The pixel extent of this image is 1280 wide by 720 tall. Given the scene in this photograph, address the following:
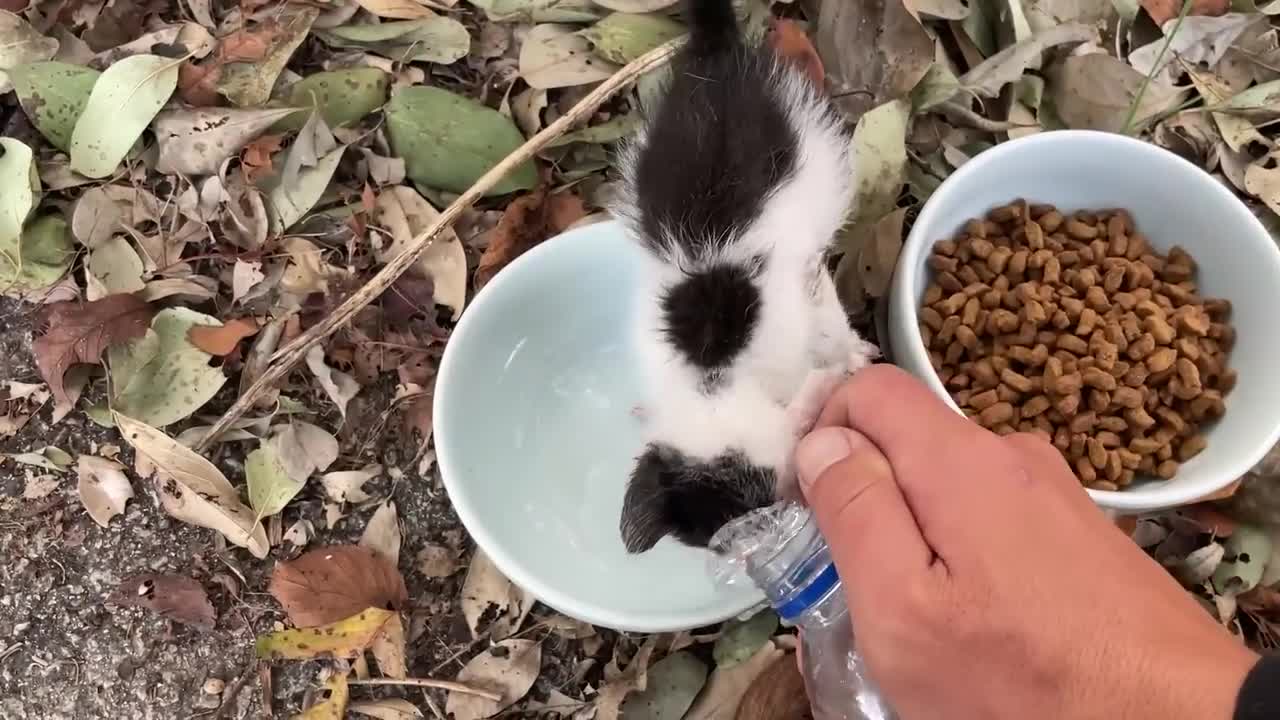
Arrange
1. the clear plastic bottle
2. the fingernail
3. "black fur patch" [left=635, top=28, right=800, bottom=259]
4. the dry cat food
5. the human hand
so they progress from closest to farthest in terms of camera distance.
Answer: the human hand < the fingernail < the clear plastic bottle < "black fur patch" [left=635, top=28, right=800, bottom=259] < the dry cat food

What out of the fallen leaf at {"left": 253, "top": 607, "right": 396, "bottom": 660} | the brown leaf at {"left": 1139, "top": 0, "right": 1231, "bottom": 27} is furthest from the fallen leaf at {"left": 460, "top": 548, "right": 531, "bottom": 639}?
the brown leaf at {"left": 1139, "top": 0, "right": 1231, "bottom": 27}

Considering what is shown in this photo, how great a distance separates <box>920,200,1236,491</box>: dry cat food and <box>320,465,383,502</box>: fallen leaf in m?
0.79

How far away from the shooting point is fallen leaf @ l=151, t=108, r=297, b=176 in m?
1.46

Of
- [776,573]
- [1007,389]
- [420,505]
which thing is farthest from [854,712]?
[420,505]

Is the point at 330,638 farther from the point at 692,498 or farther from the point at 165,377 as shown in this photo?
the point at 692,498

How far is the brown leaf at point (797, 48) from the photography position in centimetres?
141

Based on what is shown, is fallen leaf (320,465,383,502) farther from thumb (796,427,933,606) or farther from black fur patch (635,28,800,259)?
thumb (796,427,933,606)

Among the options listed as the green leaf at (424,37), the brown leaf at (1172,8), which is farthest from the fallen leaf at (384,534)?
the brown leaf at (1172,8)

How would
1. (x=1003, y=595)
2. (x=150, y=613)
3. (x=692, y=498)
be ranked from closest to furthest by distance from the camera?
(x=1003, y=595) → (x=692, y=498) → (x=150, y=613)

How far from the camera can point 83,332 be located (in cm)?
142

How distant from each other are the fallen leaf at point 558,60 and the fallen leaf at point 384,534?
65 cm

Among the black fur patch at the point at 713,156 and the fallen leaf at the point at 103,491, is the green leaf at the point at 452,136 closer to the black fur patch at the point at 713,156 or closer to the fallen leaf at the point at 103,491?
the black fur patch at the point at 713,156

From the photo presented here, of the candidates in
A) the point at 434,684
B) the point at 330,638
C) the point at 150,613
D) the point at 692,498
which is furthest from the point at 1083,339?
the point at 150,613

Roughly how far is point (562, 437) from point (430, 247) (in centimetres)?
33
